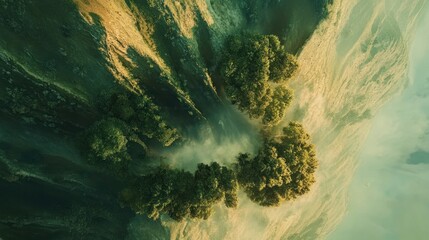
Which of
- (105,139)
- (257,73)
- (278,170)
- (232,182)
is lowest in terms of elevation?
(278,170)

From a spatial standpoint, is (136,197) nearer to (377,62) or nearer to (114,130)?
(114,130)

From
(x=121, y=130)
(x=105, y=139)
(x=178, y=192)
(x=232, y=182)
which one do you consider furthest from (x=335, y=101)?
(x=105, y=139)

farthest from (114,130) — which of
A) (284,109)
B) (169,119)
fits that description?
(284,109)

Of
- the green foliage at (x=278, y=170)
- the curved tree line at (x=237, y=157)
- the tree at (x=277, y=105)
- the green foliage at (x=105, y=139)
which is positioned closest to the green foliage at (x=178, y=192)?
the curved tree line at (x=237, y=157)

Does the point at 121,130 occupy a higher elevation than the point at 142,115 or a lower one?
Answer: lower

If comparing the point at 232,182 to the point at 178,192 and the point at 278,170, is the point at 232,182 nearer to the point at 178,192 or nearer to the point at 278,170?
the point at 278,170

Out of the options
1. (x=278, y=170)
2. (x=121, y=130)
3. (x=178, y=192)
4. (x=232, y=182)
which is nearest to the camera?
(x=121, y=130)

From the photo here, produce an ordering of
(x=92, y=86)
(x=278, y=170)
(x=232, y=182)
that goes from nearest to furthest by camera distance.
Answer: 1. (x=92, y=86)
2. (x=232, y=182)
3. (x=278, y=170)
